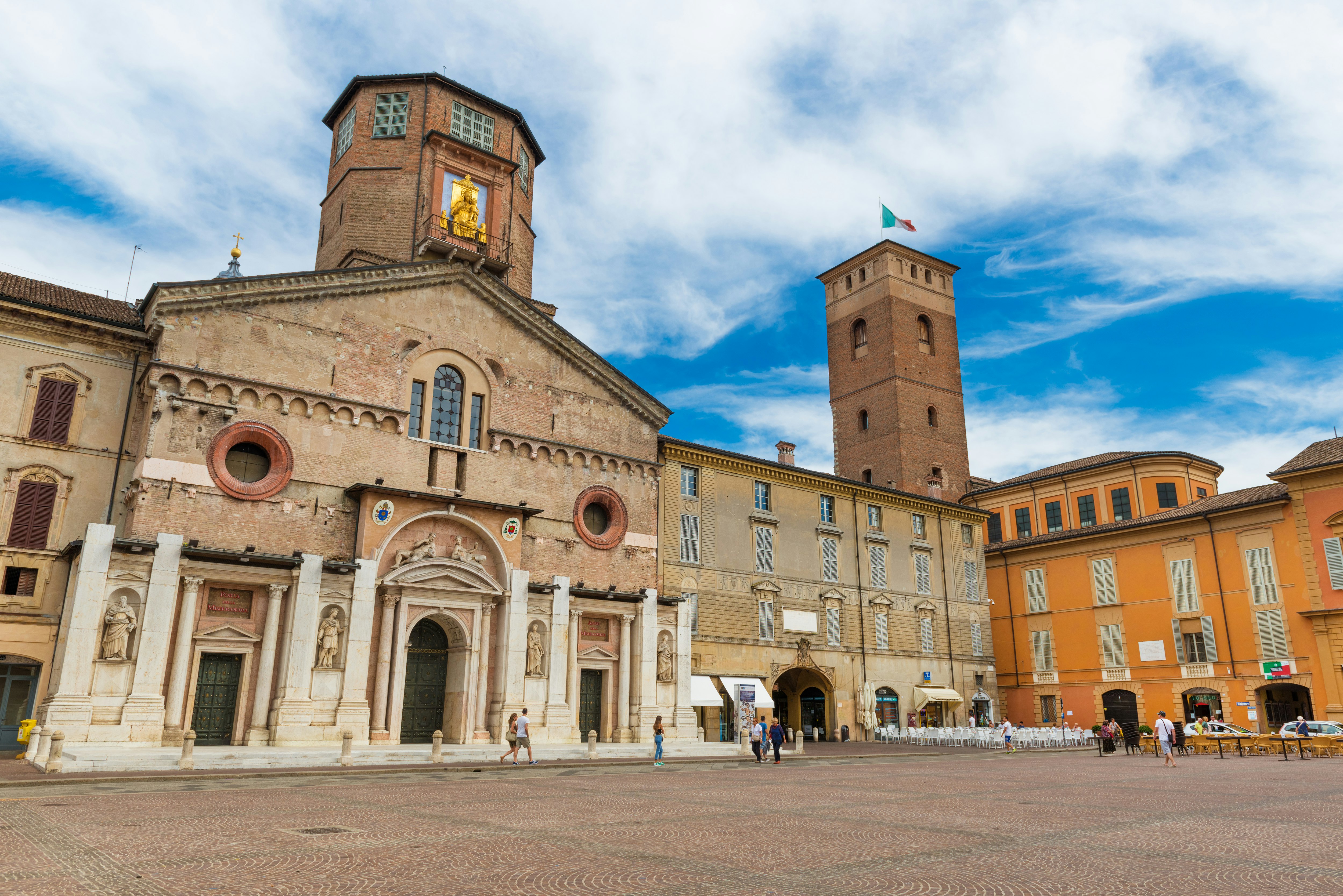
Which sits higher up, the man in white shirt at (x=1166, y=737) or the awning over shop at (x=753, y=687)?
the awning over shop at (x=753, y=687)

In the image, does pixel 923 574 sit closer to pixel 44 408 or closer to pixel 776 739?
pixel 776 739

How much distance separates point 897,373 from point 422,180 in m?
34.0

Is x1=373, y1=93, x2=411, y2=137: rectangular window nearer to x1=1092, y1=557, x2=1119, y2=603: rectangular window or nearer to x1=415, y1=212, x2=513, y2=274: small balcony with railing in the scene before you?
x1=415, y1=212, x2=513, y2=274: small balcony with railing

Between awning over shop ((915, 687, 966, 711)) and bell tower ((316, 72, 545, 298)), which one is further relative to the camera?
awning over shop ((915, 687, 966, 711))

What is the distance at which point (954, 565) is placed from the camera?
43.8 metres

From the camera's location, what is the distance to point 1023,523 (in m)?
52.7

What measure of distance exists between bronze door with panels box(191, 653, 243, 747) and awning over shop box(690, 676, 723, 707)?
14591 millimetres

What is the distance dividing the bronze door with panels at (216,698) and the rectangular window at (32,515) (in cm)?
532

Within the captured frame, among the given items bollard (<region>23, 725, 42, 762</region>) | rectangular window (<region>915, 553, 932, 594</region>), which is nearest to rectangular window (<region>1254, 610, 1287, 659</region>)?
rectangular window (<region>915, 553, 932, 594</region>)

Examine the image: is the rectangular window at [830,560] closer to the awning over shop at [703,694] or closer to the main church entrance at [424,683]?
the awning over shop at [703,694]

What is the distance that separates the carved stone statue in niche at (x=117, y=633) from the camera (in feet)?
70.6

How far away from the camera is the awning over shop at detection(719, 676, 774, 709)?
3381 cm

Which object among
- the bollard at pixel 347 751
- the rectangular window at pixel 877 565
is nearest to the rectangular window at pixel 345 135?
the bollard at pixel 347 751

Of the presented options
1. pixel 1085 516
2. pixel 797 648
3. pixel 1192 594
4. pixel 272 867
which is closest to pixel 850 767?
pixel 797 648
